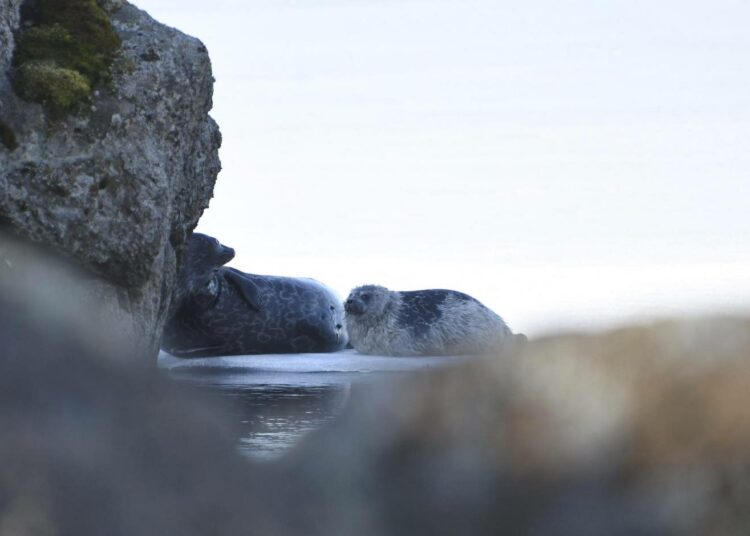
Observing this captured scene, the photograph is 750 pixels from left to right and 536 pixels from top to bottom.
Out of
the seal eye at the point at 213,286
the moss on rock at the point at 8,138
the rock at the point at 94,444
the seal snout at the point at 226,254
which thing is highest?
the moss on rock at the point at 8,138

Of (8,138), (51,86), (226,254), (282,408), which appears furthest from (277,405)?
(226,254)

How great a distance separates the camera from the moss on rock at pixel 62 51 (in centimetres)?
710

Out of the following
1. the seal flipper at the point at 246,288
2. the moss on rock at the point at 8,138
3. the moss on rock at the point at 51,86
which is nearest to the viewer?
the moss on rock at the point at 8,138

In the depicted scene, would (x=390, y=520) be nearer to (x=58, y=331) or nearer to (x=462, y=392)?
(x=462, y=392)

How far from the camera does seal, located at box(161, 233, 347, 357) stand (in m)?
10.9

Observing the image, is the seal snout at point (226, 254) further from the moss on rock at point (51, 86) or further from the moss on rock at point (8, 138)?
the moss on rock at point (8, 138)

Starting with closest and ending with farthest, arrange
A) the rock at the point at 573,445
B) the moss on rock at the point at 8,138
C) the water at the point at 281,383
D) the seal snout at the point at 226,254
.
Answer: the rock at the point at 573,445
the water at the point at 281,383
the moss on rock at the point at 8,138
the seal snout at the point at 226,254

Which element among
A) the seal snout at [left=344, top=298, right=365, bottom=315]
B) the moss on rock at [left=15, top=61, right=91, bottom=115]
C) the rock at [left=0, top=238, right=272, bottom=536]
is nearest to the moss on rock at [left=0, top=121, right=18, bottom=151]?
the moss on rock at [left=15, top=61, right=91, bottom=115]

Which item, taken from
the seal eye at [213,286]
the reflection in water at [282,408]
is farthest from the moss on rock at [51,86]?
the seal eye at [213,286]

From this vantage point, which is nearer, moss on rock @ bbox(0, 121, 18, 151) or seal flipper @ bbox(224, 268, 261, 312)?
moss on rock @ bbox(0, 121, 18, 151)

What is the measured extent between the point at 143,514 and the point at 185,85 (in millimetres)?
7123

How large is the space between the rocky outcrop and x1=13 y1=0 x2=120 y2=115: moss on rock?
0.08 meters

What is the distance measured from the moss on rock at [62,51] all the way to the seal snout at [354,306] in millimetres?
4060

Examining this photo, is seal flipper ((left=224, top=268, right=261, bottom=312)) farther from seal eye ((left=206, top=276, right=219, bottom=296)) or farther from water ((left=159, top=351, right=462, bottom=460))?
water ((left=159, top=351, right=462, bottom=460))
